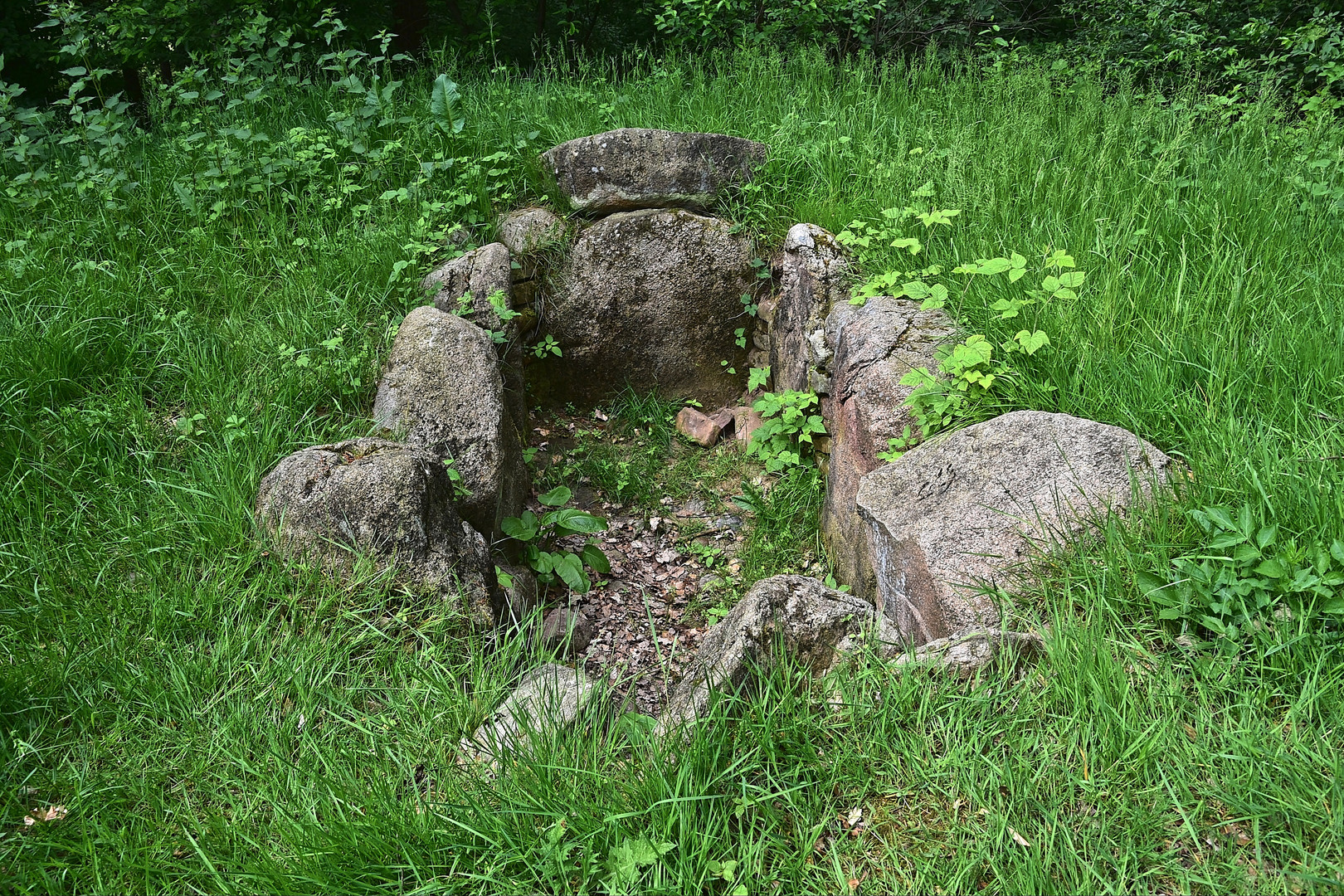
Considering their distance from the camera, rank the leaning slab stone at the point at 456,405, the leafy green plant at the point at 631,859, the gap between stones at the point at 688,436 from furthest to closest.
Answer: the leaning slab stone at the point at 456,405 < the gap between stones at the point at 688,436 < the leafy green plant at the point at 631,859

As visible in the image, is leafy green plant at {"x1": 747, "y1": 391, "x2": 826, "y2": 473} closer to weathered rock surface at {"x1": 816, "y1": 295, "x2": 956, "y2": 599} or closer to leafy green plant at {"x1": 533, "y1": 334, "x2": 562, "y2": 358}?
weathered rock surface at {"x1": 816, "y1": 295, "x2": 956, "y2": 599}

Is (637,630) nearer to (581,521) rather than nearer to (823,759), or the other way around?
(581,521)

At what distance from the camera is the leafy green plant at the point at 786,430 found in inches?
169

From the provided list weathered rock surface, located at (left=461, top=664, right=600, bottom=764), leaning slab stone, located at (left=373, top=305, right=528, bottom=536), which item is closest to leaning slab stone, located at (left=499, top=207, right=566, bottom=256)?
leaning slab stone, located at (left=373, top=305, right=528, bottom=536)

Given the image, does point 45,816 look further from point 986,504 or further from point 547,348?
point 547,348

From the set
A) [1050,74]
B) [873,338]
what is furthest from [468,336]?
[1050,74]

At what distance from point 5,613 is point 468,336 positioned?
206 cm

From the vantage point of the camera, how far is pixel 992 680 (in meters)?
2.29

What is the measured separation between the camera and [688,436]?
5.12m

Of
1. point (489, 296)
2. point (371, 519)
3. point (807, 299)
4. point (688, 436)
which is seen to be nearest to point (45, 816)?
point (371, 519)

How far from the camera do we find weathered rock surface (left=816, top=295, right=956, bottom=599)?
3537 mm

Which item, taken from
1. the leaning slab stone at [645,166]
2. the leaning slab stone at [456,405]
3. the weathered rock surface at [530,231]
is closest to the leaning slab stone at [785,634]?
the leaning slab stone at [456,405]

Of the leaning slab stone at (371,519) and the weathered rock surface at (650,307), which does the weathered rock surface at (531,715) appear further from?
the weathered rock surface at (650,307)

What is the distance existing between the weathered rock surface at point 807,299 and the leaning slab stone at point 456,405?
1632mm
